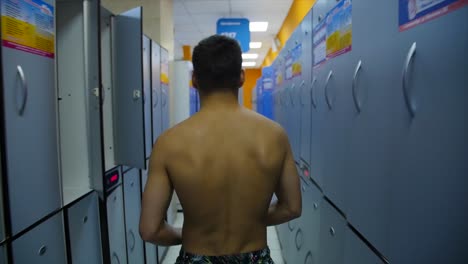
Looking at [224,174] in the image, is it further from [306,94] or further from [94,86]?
[306,94]

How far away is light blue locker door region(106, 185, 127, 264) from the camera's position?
83.4 inches

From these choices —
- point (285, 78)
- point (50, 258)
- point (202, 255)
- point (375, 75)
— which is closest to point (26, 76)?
point (50, 258)

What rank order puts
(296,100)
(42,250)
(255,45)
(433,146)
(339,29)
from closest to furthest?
(433,146) → (42,250) → (339,29) → (296,100) → (255,45)

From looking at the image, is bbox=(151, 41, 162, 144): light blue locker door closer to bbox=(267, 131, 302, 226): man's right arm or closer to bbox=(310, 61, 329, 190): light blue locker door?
bbox=(310, 61, 329, 190): light blue locker door

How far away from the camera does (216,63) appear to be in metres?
1.08

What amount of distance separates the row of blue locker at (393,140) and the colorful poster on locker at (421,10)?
0.04 ft

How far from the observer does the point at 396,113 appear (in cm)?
97

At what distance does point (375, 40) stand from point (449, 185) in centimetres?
59

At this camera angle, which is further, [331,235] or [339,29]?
[331,235]

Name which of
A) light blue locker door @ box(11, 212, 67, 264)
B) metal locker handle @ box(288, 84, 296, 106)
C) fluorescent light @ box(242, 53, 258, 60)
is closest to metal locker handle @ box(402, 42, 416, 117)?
light blue locker door @ box(11, 212, 67, 264)

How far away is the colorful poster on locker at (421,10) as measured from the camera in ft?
2.37

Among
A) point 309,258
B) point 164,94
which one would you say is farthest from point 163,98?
point 309,258

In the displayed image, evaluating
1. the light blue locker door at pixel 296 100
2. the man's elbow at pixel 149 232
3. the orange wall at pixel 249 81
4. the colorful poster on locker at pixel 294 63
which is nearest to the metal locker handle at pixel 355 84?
the man's elbow at pixel 149 232

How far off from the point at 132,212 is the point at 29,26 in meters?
1.66
